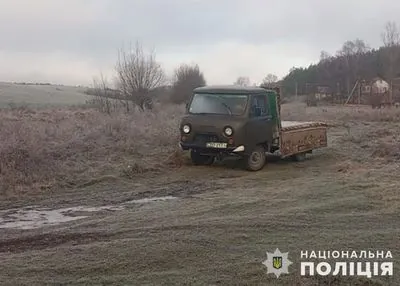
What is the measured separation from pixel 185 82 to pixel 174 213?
42.7m

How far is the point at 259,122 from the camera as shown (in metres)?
14.8

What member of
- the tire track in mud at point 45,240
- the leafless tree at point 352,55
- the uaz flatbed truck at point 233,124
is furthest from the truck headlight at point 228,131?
the leafless tree at point 352,55

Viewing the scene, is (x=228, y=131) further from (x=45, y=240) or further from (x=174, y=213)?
(x=45, y=240)

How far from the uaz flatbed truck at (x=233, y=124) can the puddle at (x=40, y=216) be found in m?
4.38

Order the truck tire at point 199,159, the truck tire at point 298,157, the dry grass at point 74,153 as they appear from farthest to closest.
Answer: the truck tire at point 298,157, the truck tire at point 199,159, the dry grass at point 74,153

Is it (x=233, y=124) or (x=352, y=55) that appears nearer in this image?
(x=233, y=124)

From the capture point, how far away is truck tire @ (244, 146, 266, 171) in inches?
582

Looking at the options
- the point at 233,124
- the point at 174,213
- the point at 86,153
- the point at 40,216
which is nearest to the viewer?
the point at 174,213

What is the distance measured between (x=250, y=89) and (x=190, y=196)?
4719 millimetres

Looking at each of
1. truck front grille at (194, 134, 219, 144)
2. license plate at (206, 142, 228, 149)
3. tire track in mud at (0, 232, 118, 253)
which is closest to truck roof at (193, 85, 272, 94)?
truck front grille at (194, 134, 219, 144)

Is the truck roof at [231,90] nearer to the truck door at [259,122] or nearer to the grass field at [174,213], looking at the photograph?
the truck door at [259,122]

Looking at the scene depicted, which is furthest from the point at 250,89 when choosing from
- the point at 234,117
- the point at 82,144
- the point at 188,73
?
the point at 188,73

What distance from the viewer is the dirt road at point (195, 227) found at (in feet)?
19.3

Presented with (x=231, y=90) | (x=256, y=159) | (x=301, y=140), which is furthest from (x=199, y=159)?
(x=301, y=140)
